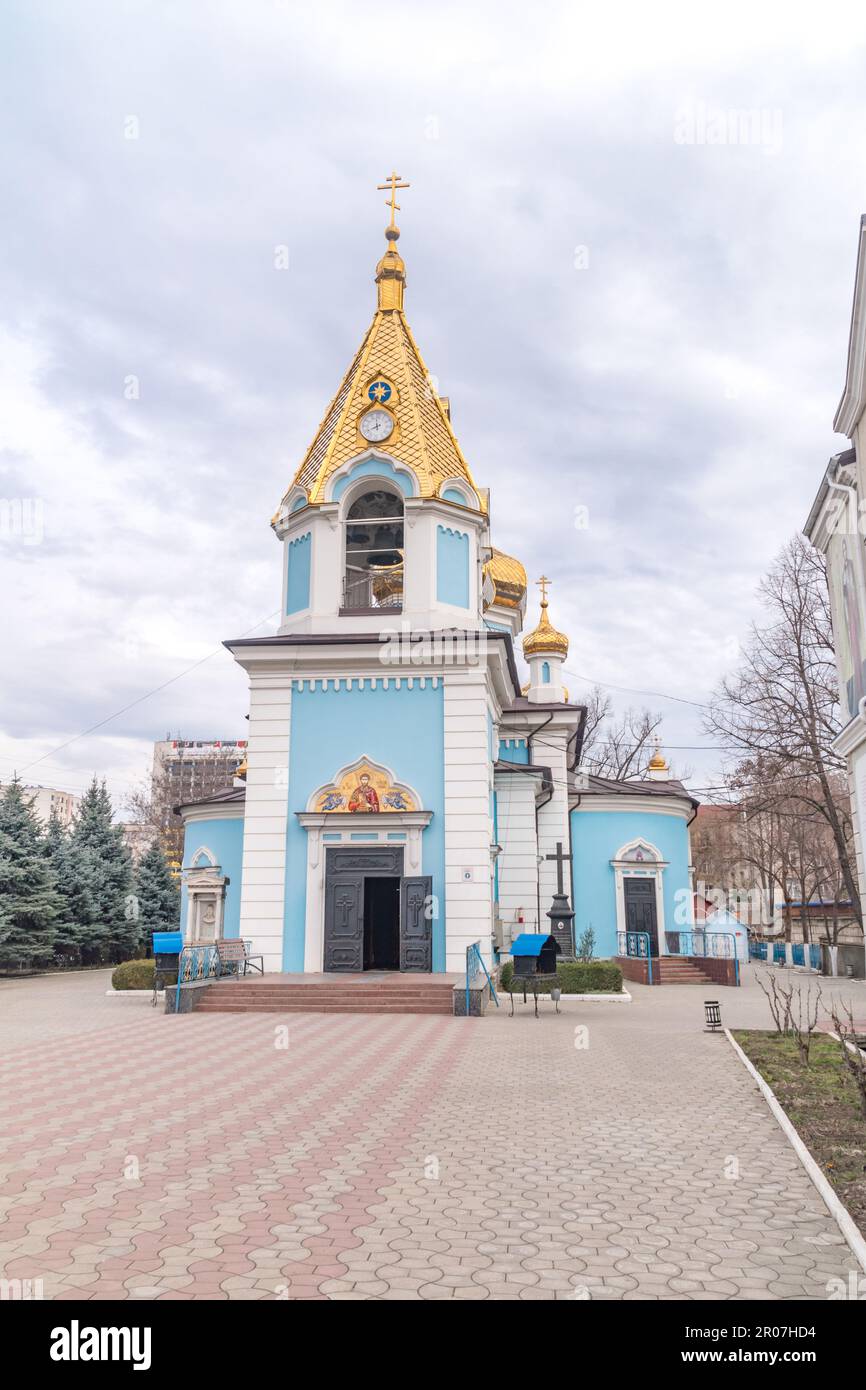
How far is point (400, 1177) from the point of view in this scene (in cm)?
551

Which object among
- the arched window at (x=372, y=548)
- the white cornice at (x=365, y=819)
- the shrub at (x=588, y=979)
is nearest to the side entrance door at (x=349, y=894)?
the white cornice at (x=365, y=819)

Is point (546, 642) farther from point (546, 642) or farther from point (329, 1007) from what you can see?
point (329, 1007)

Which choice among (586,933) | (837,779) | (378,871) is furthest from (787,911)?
(378,871)

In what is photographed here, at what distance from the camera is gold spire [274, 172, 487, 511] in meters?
19.6

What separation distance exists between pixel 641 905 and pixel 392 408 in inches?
547

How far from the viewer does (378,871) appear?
57.5ft

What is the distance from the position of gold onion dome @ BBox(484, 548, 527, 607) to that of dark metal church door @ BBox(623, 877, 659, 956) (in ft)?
29.3

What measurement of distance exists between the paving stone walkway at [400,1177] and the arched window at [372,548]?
36.9 ft

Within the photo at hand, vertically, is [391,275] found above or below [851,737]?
above

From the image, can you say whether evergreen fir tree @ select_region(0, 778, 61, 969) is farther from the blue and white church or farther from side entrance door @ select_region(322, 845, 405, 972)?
side entrance door @ select_region(322, 845, 405, 972)

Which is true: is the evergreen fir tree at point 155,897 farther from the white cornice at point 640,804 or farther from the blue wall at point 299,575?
the blue wall at point 299,575

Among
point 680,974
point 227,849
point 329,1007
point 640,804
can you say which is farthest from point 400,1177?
point 640,804

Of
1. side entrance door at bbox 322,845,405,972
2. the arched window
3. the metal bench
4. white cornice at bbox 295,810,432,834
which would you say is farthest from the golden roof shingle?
the metal bench
